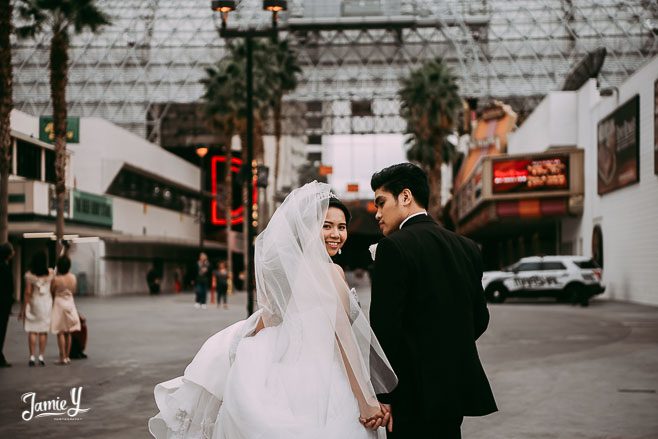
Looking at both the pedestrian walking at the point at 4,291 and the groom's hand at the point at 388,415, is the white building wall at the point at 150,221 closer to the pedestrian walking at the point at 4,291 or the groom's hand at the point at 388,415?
the pedestrian walking at the point at 4,291

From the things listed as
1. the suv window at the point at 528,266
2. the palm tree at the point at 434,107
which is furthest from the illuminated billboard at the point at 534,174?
the suv window at the point at 528,266

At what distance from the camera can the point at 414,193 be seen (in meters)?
4.68

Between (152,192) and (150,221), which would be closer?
(150,221)

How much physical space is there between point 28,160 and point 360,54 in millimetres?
45322

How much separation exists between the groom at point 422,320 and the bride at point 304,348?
0.44ft

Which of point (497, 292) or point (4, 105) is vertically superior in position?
point (4, 105)

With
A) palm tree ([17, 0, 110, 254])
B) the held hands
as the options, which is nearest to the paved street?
the held hands

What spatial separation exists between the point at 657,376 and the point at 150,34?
71999 mm

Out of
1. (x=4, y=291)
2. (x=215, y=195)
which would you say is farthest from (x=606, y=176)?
(x=215, y=195)

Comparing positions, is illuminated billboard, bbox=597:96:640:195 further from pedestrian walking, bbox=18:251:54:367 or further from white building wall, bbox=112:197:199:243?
pedestrian walking, bbox=18:251:54:367

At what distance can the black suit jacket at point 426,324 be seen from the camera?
440 cm

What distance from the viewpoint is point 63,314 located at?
15250mm

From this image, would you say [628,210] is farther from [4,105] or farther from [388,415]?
[388,415]

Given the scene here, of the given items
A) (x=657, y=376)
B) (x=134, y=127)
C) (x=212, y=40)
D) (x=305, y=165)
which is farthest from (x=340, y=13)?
(x=657, y=376)
